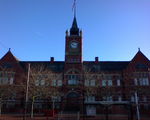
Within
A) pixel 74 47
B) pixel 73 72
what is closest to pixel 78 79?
pixel 73 72

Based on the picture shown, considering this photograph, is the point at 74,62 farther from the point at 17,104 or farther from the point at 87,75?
the point at 17,104

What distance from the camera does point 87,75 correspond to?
151 feet

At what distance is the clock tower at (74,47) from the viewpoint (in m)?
49.3

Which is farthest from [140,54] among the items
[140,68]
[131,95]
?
[131,95]

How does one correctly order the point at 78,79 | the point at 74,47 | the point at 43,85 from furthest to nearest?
the point at 74,47 → the point at 78,79 → the point at 43,85

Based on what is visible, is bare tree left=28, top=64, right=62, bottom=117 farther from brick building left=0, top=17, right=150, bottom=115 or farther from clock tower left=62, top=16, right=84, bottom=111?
clock tower left=62, top=16, right=84, bottom=111

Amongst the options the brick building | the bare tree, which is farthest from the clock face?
the bare tree

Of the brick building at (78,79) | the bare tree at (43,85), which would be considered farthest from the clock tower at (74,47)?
the bare tree at (43,85)

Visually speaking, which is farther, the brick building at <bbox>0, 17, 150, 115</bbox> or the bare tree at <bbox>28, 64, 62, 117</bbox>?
the brick building at <bbox>0, 17, 150, 115</bbox>

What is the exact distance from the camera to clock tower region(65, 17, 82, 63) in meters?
49.3

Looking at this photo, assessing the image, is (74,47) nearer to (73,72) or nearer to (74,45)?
(74,45)

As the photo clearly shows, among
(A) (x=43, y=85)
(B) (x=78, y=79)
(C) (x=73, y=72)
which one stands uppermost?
Result: (C) (x=73, y=72)

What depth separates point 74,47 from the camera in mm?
50469

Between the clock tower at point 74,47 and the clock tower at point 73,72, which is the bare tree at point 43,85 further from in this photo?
the clock tower at point 74,47
